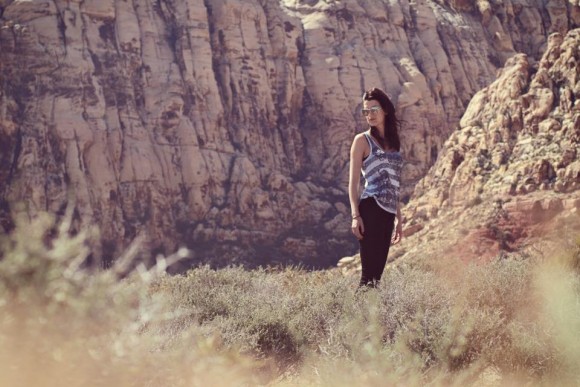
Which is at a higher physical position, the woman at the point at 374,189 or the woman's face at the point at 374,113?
the woman's face at the point at 374,113

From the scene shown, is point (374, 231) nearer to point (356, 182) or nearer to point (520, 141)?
point (356, 182)

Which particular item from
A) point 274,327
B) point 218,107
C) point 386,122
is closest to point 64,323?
point 274,327

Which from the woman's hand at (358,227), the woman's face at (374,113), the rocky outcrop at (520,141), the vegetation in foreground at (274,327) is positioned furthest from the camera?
the rocky outcrop at (520,141)

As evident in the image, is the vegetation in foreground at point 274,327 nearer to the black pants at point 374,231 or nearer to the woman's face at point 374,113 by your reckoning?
the black pants at point 374,231

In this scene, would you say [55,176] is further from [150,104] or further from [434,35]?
[434,35]

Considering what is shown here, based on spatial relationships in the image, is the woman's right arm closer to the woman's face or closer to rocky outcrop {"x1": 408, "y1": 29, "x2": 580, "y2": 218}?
the woman's face

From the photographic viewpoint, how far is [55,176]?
23594 millimetres

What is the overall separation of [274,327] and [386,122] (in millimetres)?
2035

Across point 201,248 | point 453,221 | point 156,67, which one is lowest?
point 201,248

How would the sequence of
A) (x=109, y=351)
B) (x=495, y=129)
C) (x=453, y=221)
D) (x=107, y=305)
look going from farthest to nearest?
(x=495, y=129)
(x=453, y=221)
(x=107, y=305)
(x=109, y=351)

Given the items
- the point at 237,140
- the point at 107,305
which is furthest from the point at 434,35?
the point at 107,305

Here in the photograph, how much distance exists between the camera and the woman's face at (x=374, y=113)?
5.89m

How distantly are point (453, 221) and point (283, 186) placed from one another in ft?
41.6

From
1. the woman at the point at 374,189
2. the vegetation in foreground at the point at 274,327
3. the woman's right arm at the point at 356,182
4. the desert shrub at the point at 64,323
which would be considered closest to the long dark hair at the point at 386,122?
the woman at the point at 374,189
